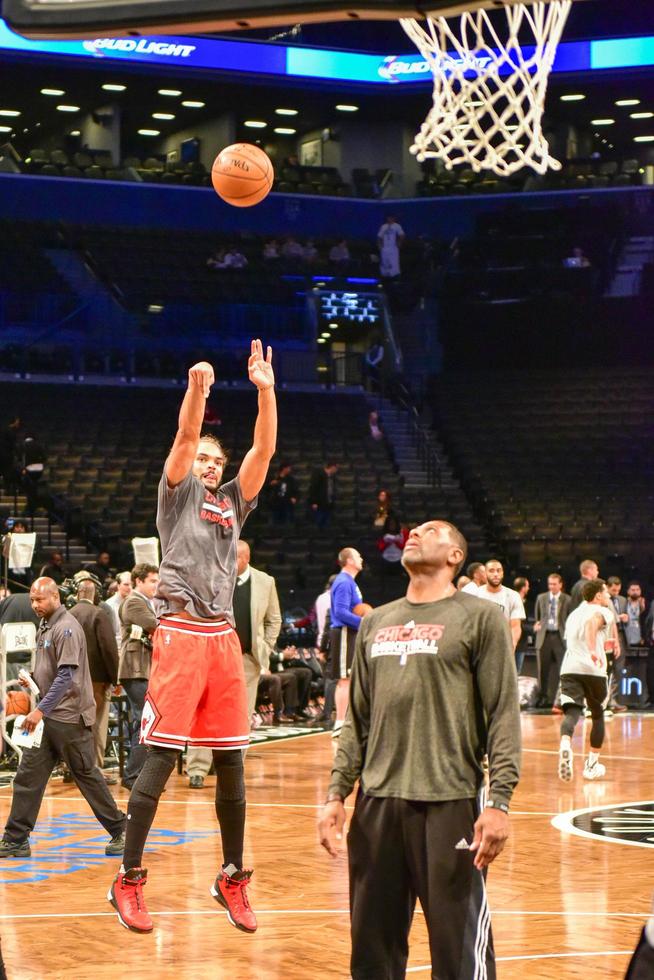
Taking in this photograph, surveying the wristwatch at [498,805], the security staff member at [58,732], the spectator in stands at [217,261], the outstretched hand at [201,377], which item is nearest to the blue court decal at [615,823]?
the security staff member at [58,732]

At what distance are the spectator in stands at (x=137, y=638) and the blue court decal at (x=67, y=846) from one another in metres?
1.25

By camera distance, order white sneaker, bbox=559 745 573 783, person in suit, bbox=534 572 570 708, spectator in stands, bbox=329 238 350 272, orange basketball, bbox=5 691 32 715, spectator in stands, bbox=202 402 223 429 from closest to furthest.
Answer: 1. white sneaker, bbox=559 745 573 783
2. orange basketball, bbox=5 691 32 715
3. person in suit, bbox=534 572 570 708
4. spectator in stands, bbox=202 402 223 429
5. spectator in stands, bbox=329 238 350 272

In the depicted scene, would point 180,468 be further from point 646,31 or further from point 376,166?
point 376,166

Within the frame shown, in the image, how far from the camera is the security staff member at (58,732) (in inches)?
330

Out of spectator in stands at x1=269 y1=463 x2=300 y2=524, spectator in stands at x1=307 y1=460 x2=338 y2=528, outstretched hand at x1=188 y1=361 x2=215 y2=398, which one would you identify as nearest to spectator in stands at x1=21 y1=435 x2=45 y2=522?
spectator in stands at x1=269 y1=463 x2=300 y2=524

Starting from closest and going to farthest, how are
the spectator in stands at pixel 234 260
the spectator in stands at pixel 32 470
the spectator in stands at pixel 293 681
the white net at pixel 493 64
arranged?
1. the white net at pixel 493 64
2. the spectator in stands at pixel 293 681
3. the spectator in stands at pixel 32 470
4. the spectator in stands at pixel 234 260

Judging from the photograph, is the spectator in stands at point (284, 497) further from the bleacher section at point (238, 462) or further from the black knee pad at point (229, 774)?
the black knee pad at point (229, 774)

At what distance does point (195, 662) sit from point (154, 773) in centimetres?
48

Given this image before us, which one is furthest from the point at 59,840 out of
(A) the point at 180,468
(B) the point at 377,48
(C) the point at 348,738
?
(B) the point at 377,48

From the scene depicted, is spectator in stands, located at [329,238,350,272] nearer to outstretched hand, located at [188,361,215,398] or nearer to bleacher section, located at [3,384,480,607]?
bleacher section, located at [3,384,480,607]

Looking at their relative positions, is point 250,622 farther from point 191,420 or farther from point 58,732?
point 191,420

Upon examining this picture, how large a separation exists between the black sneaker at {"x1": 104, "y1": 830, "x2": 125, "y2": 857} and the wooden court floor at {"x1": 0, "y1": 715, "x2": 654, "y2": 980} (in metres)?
0.07

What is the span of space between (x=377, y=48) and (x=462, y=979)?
1124 inches

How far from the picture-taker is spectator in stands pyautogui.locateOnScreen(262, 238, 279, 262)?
29031mm
